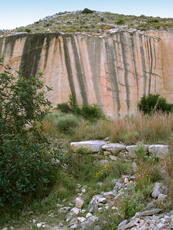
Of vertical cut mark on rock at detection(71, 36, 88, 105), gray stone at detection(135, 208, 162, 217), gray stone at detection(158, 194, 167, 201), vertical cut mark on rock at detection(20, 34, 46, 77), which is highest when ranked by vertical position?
vertical cut mark on rock at detection(20, 34, 46, 77)

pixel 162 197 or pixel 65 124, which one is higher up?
pixel 65 124

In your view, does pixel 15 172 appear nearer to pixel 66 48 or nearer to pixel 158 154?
pixel 158 154

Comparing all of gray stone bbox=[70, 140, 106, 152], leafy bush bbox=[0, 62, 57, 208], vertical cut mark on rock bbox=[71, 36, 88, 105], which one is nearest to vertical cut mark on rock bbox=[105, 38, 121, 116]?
vertical cut mark on rock bbox=[71, 36, 88, 105]

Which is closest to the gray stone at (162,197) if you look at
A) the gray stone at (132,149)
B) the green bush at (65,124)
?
the gray stone at (132,149)

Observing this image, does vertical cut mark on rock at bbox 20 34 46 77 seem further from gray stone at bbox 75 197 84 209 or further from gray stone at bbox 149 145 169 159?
gray stone at bbox 75 197 84 209

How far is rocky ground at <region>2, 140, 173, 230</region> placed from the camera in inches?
138

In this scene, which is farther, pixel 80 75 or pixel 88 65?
pixel 88 65

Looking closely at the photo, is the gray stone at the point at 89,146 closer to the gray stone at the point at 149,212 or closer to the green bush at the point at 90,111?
the gray stone at the point at 149,212

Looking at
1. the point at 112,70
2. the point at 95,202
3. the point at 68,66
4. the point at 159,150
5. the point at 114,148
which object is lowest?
the point at 95,202

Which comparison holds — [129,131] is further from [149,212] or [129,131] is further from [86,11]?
[86,11]

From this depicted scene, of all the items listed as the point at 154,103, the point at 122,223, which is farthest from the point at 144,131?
the point at 154,103

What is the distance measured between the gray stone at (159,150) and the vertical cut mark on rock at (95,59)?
5.88 m

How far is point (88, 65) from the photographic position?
444 inches

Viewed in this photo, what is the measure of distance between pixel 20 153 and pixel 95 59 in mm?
7711
